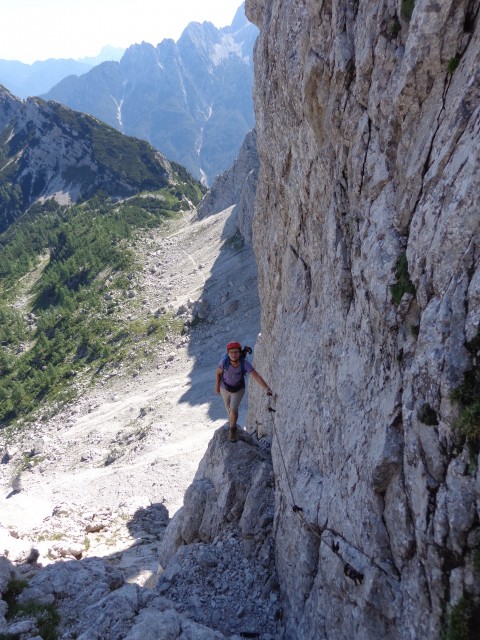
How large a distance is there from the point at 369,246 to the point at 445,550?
502 centimetres

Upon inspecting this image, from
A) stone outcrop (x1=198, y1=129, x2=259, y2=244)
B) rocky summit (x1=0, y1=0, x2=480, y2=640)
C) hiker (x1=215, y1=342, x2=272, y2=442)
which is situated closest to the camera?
rocky summit (x1=0, y1=0, x2=480, y2=640)

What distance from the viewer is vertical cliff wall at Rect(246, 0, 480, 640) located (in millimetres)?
5836

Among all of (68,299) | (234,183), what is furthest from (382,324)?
(234,183)

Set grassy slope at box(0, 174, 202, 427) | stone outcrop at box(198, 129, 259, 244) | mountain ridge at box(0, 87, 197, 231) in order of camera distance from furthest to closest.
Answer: mountain ridge at box(0, 87, 197, 231) → stone outcrop at box(198, 129, 259, 244) → grassy slope at box(0, 174, 202, 427)

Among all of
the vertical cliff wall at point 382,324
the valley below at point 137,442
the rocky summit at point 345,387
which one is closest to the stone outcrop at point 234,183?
the valley below at point 137,442

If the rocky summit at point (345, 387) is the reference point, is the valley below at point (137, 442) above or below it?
below

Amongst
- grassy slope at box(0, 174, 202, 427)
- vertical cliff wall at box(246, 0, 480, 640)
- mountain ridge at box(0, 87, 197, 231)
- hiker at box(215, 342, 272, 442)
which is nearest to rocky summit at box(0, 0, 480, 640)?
vertical cliff wall at box(246, 0, 480, 640)

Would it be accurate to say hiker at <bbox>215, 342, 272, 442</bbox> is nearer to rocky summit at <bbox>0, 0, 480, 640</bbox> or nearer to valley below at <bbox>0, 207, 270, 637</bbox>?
rocky summit at <bbox>0, 0, 480, 640</bbox>

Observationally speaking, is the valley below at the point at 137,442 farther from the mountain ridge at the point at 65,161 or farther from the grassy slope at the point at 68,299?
the mountain ridge at the point at 65,161

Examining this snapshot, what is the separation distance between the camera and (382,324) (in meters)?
7.91

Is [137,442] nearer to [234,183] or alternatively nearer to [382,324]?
[382,324]

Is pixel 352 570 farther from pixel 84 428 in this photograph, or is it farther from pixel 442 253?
pixel 84 428

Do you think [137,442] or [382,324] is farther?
[137,442]

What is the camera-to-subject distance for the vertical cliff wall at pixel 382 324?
584cm
